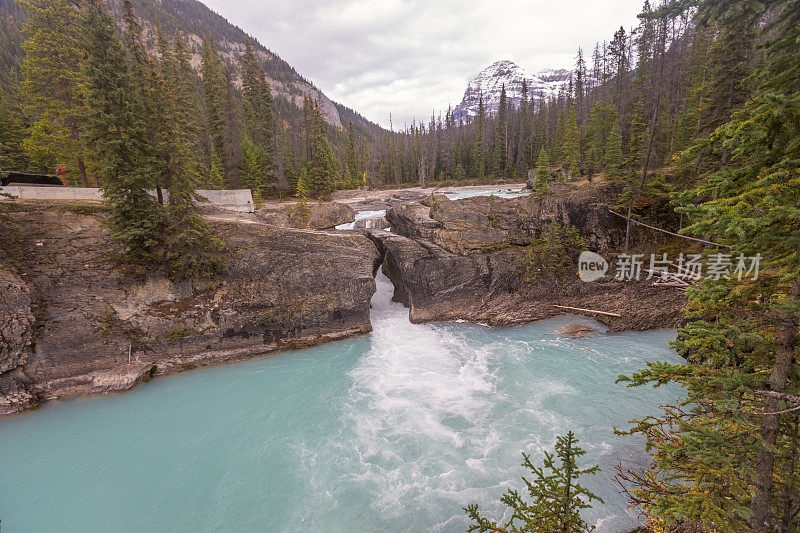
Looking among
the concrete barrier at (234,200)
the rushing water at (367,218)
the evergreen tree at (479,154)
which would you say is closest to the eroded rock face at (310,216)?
the rushing water at (367,218)

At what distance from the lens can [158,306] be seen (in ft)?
52.3

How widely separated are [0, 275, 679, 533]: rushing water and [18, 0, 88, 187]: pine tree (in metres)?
17.1

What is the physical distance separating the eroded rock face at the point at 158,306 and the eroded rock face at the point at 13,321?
0.06 metres

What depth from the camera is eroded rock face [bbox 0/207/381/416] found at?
549 inches

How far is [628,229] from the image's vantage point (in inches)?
840

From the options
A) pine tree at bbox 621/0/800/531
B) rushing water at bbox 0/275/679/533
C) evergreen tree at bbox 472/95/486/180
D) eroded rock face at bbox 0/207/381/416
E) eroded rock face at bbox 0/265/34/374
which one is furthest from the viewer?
evergreen tree at bbox 472/95/486/180

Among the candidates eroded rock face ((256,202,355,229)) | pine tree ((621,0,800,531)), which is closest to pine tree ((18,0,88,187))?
eroded rock face ((256,202,355,229))

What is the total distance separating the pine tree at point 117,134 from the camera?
1378 centimetres

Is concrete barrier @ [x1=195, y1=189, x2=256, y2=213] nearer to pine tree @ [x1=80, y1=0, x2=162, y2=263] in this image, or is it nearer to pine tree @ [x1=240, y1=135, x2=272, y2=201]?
pine tree @ [x1=240, y1=135, x2=272, y2=201]

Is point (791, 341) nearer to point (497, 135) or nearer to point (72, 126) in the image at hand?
point (72, 126)

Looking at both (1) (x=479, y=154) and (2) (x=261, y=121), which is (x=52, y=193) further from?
(1) (x=479, y=154)

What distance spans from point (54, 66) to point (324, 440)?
89.1ft

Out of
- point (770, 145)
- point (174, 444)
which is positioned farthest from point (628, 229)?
point (174, 444)

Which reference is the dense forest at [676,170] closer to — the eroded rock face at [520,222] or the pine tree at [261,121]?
the pine tree at [261,121]
